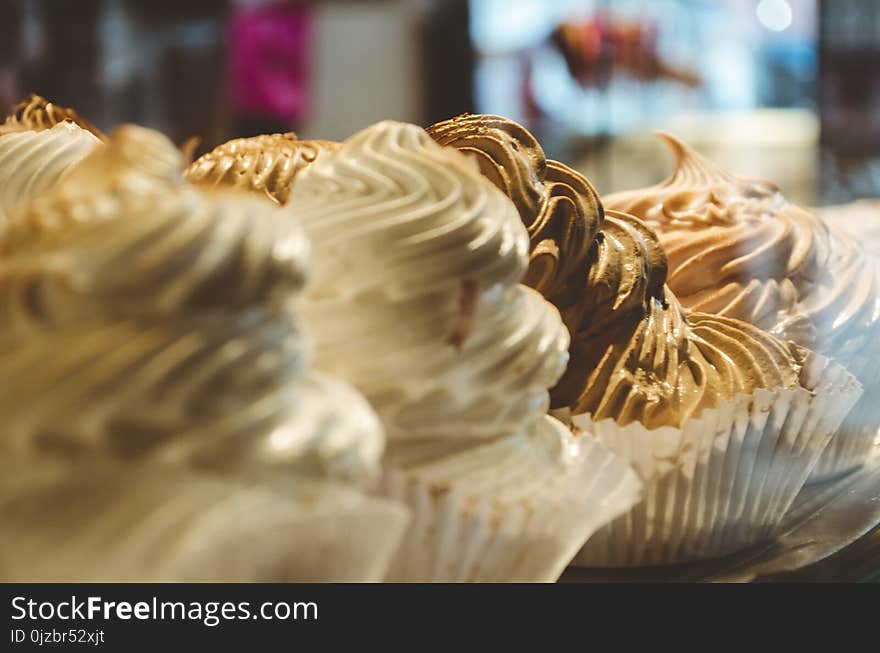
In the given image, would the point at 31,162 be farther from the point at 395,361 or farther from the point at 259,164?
the point at 395,361

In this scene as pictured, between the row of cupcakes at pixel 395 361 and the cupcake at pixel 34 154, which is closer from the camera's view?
the row of cupcakes at pixel 395 361

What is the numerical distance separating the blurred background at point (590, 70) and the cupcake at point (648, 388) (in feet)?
6.31

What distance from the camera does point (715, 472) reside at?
4.86 feet

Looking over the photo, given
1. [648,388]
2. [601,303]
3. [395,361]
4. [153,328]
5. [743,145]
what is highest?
[153,328]

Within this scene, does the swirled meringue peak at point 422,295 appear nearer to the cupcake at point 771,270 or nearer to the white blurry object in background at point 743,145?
the cupcake at point 771,270

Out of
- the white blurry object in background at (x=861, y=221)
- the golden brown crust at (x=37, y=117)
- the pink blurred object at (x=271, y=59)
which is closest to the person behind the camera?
the golden brown crust at (x=37, y=117)

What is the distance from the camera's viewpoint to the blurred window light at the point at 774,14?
3.74 metres

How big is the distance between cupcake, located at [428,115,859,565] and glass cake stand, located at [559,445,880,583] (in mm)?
35

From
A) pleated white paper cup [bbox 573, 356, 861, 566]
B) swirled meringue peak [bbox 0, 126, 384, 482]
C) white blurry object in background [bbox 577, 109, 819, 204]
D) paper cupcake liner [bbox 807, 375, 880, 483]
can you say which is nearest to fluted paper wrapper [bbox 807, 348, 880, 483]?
paper cupcake liner [bbox 807, 375, 880, 483]

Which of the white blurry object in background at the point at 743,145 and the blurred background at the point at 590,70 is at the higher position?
the blurred background at the point at 590,70

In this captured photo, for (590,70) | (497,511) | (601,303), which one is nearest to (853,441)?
(601,303)

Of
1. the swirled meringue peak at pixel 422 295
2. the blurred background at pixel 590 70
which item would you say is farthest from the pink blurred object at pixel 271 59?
the swirled meringue peak at pixel 422 295

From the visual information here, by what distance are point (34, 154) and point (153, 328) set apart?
0.67m

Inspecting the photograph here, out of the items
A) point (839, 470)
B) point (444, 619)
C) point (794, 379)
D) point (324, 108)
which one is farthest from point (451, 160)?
point (324, 108)
